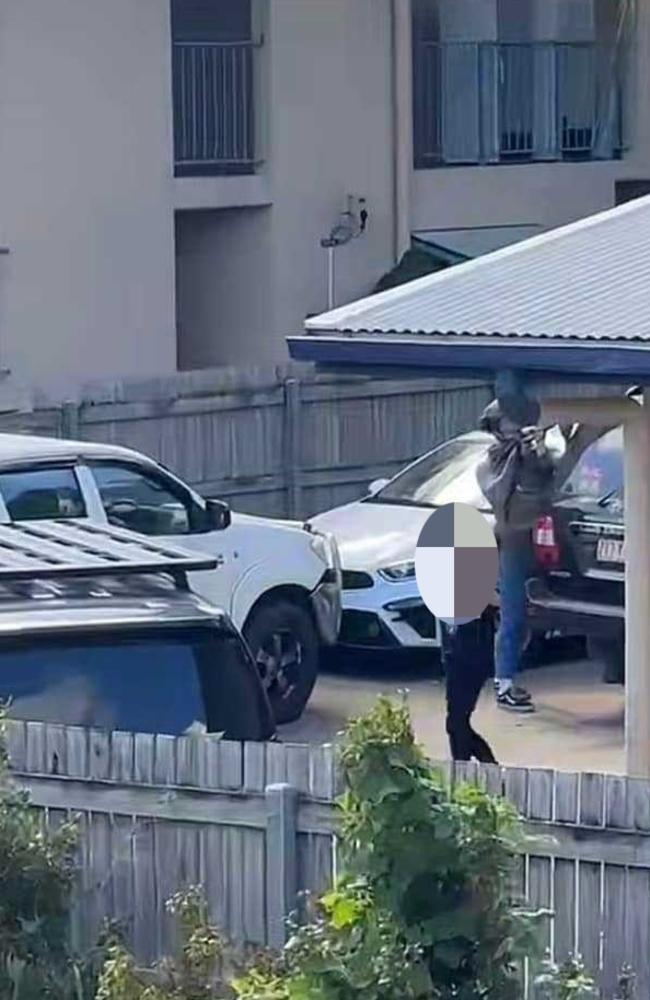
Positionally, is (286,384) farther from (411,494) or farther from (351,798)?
(351,798)

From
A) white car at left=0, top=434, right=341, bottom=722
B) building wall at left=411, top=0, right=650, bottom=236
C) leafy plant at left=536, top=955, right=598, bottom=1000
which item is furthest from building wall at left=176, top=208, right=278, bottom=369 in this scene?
leafy plant at left=536, top=955, right=598, bottom=1000

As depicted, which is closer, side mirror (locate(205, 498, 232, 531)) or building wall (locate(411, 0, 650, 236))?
side mirror (locate(205, 498, 232, 531))

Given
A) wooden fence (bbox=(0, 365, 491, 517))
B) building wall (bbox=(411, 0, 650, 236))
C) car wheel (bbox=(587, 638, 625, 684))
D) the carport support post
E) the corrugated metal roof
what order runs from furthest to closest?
building wall (bbox=(411, 0, 650, 236)), wooden fence (bbox=(0, 365, 491, 517)), car wheel (bbox=(587, 638, 625, 684)), the carport support post, the corrugated metal roof

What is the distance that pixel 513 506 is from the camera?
1430 centimetres

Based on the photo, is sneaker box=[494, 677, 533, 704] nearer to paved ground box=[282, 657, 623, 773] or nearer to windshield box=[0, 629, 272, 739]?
paved ground box=[282, 657, 623, 773]

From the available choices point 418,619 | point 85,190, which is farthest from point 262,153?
point 418,619

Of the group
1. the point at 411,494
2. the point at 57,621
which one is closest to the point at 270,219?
the point at 411,494

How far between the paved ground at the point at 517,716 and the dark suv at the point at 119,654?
205 inches

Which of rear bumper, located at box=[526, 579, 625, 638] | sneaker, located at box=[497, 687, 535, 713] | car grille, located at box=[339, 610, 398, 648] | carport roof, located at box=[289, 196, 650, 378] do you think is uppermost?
carport roof, located at box=[289, 196, 650, 378]

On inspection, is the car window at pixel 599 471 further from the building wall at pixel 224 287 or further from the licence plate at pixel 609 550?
the building wall at pixel 224 287

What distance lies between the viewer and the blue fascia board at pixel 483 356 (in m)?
8.90

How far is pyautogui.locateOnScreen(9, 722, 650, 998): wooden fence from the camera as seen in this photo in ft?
23.5

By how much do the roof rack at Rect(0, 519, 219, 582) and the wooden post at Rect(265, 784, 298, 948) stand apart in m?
1.53

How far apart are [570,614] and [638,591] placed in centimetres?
489
